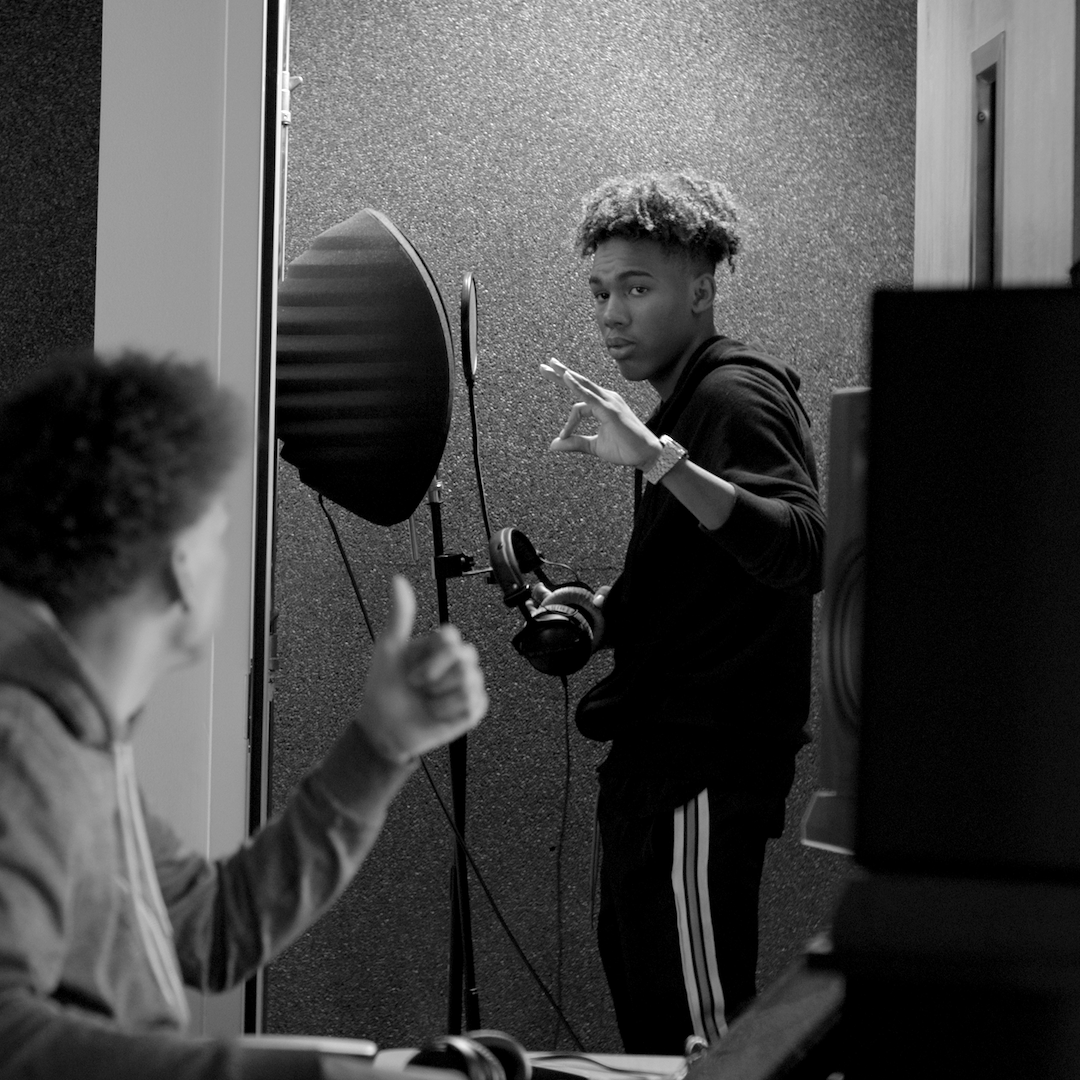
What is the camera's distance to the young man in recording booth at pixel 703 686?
1357 mm

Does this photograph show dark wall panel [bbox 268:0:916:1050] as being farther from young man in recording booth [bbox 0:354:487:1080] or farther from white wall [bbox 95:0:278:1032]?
young man in recording booth [bbox 0:354:487:1080]

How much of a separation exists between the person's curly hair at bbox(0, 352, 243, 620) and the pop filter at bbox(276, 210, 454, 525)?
90cm

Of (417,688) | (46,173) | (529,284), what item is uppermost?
(529,284)

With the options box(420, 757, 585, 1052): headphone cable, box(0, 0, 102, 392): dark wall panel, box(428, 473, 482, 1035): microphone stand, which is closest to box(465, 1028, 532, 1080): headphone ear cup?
box(0, 0, 102, 392): dark wall panel

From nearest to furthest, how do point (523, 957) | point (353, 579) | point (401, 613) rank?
point (401, 613) → point (353, 579) → point (523, 957)

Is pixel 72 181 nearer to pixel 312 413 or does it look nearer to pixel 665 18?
pixel 312 413

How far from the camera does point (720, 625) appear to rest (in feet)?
4.58

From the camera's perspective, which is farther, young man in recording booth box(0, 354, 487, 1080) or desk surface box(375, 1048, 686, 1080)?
desk surface box(375, 1048, 686, 1080)

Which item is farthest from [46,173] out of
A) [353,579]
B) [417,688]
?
[353,579]

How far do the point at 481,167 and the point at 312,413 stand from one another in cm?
108

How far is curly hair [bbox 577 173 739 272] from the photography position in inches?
63.1

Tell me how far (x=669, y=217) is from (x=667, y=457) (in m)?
0.41

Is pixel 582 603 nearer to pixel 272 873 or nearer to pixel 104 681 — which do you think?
pixel 272 873

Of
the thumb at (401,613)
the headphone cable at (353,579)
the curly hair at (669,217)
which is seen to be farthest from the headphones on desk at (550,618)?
the thumb at (401,613)
